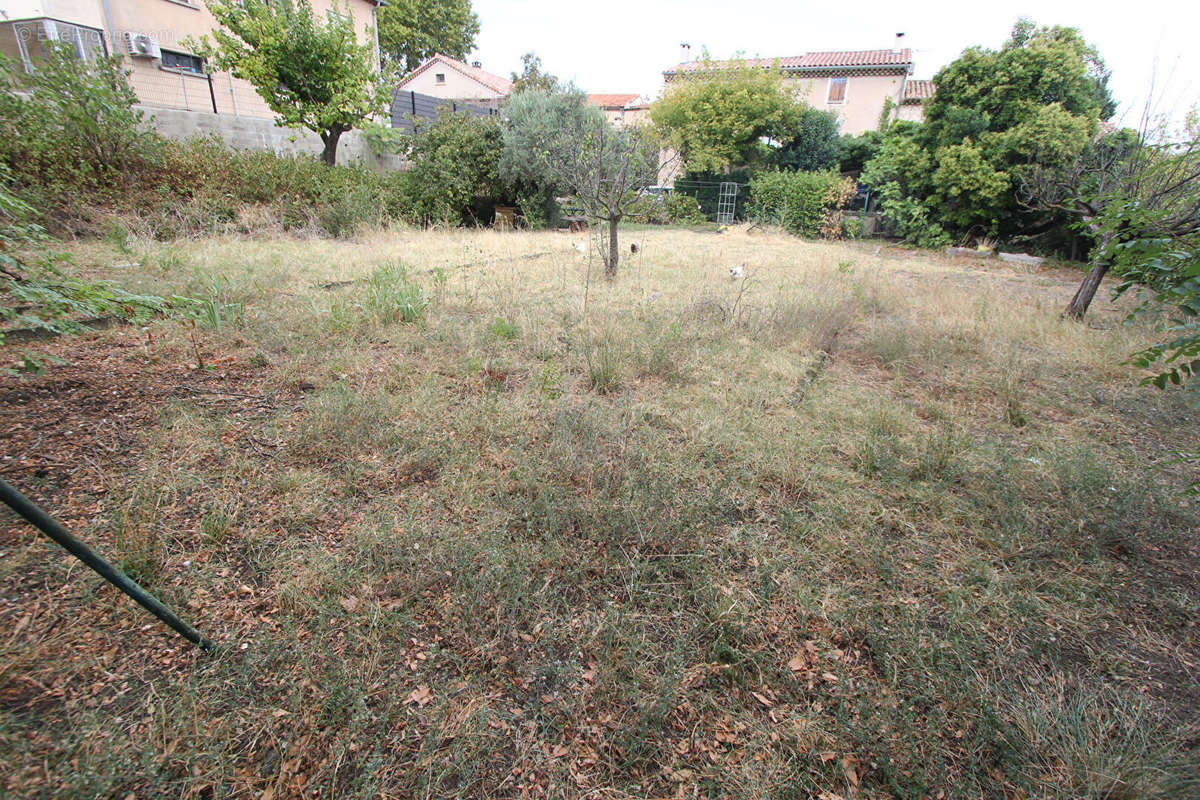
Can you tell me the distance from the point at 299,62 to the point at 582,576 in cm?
1169

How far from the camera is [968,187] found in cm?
1142

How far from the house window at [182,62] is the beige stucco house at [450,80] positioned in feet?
59.2

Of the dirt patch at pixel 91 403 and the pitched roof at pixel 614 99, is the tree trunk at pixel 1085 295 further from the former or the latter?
the pitched roof at pixel 614 99

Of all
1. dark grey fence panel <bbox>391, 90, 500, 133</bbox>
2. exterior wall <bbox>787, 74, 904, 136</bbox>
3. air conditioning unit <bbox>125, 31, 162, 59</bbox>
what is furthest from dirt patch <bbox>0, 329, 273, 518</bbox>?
exterior wall <bbox>787, 74, 904, 136</bbox>

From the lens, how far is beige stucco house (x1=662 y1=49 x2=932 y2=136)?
78.9 ft

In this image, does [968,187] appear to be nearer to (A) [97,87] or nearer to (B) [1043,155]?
(B) [1043,155]

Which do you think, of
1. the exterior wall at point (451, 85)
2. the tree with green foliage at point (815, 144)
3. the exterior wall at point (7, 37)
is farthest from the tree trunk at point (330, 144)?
the exterior wall at point (451, 85)

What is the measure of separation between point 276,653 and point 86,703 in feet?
1.40

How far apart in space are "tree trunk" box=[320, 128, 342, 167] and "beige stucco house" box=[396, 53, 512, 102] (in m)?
22.2

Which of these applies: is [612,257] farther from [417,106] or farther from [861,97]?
[861,97]

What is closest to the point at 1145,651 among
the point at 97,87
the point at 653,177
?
the point at 653,177

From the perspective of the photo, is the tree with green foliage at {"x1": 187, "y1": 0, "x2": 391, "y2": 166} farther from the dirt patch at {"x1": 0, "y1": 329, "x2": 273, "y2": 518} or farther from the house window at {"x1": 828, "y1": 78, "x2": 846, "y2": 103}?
the house window at {"x1": 828, "y1": 78, "x2": 846, "y2": 103}

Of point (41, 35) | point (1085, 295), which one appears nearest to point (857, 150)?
point (1085, 295)

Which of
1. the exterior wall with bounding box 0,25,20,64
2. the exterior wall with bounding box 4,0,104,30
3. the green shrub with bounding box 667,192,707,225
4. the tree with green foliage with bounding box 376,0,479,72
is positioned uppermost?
the tree with green foliage with bounding box 376,0,479,72
